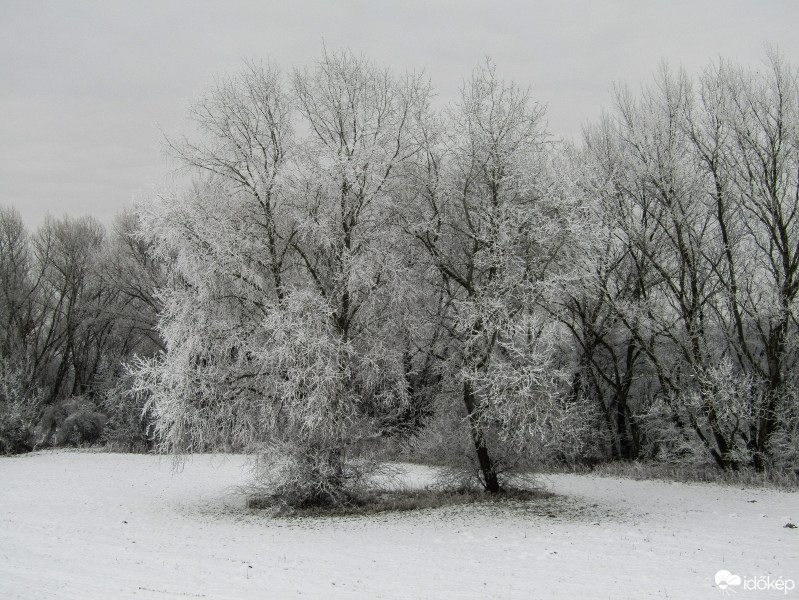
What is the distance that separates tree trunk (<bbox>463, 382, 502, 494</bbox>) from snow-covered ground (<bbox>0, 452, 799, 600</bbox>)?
1085 mm

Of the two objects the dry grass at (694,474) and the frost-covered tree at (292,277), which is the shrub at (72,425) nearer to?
the frost-covered tree at (292,277)

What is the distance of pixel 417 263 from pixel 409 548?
6.69m

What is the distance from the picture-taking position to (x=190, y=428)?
43.8 ft

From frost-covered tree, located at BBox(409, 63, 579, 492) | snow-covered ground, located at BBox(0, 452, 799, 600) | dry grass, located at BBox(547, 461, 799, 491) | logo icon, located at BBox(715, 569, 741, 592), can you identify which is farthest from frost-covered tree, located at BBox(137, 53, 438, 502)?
dry grass, located at BBox(547, 461, 799, 491)

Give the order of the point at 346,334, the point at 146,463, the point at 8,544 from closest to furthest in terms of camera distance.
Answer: the point at 8,544 < the point at 346,334 < the point at 146,463

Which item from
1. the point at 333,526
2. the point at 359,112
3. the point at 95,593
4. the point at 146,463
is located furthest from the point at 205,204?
the point at 146,463

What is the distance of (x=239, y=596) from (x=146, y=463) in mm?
19097

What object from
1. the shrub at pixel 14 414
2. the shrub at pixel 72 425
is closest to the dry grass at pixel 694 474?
the shrub at pixel 72 425

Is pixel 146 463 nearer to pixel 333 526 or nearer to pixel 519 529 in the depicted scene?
pixel 333 526

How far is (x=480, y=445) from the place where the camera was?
13844mm

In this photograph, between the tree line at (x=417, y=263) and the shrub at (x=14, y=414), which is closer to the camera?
the tree line at (x=417, y=263)

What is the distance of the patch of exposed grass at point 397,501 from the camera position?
13.8 metres

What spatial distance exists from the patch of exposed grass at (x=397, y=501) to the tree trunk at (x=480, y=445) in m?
0.25

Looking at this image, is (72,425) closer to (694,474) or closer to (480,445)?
(480,445)
